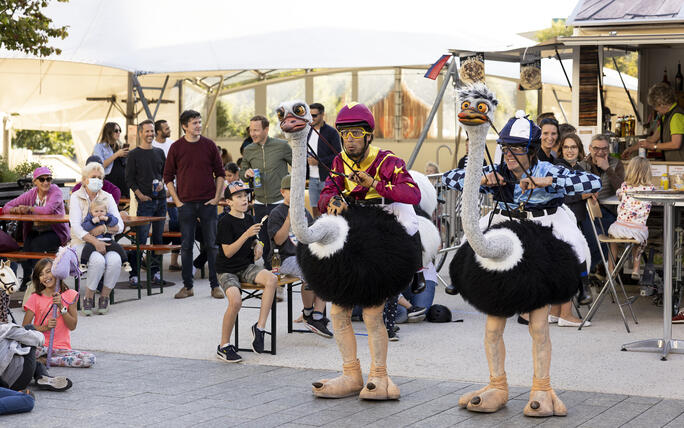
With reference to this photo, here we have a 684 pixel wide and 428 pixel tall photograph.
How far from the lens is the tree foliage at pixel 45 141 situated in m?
37.8

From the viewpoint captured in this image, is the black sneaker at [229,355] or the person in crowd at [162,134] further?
the person in crowd at [162,134]

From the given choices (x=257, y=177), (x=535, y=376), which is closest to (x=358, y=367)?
(x=535, y=376)

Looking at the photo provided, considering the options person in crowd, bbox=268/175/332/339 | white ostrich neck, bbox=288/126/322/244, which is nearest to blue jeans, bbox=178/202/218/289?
person in crowd, bbox=268/175/332/339

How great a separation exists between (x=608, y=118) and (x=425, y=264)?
545cm

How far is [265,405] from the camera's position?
20.3 feet

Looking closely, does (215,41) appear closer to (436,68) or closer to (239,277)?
(436,68)

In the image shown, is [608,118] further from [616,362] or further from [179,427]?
[179,427]

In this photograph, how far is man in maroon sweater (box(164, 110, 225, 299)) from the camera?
10867 millimetres

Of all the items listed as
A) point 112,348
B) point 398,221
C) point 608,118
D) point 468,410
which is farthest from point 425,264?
point 608,118

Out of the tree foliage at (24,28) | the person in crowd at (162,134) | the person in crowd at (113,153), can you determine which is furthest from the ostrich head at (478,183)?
the tree foliage at (24,28)

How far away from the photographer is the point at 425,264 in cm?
666

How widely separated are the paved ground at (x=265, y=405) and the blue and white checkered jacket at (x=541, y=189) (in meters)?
1.24

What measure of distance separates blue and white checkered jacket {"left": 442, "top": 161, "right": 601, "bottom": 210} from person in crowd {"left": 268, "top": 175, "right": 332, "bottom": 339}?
232 cm

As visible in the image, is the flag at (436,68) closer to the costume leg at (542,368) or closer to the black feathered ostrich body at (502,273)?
the black feathered ostrich body at (502,273)
